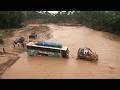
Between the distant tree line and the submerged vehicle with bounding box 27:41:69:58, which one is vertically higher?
the distant tree line

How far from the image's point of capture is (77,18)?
30.7 metres

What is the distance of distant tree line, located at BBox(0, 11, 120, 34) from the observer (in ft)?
64.6

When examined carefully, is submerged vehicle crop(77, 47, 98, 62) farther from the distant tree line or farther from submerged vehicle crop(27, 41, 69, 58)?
the distant tree line

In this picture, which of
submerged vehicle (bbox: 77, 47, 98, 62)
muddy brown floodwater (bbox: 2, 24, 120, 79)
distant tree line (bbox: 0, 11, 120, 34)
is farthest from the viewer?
distant tree line (bbox: 0, 11, 120, 34)

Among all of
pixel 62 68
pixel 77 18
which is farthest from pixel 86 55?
pixel 77 18

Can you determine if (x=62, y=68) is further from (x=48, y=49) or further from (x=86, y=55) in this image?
(x=86, y=55)

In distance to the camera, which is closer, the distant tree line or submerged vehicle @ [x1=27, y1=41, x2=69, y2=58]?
submerged vehicle @ [x1=27, y1=41, x2=69, y2=58]

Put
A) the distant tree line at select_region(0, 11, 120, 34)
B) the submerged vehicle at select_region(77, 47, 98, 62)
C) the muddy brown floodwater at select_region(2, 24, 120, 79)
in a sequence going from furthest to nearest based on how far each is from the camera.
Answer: the distant tree line at select_region(0, 11, 120, 34) → the submerged vehicle at select_region(77, 47, 98, 62) → the muddy brown floodwater at select_region(2, 24, 120, 79)

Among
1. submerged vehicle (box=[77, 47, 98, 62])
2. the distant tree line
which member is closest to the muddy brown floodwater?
submerged vehicle (box=[77, 47, 98, 62])

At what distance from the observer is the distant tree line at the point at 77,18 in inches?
775

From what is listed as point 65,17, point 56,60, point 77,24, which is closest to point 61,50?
point 56,60
